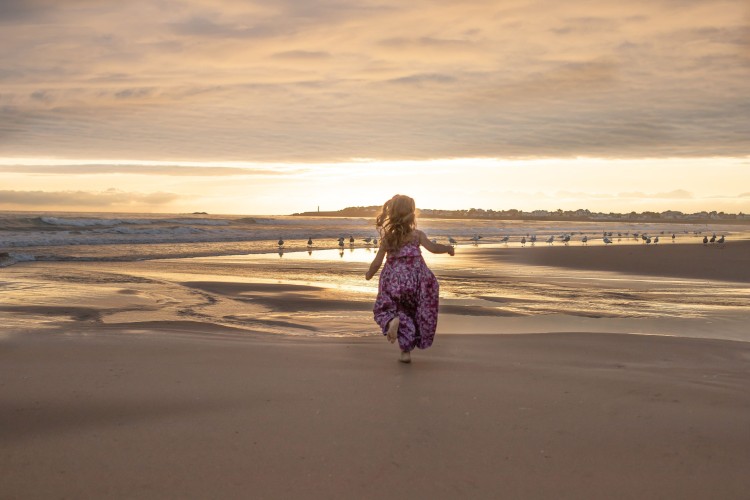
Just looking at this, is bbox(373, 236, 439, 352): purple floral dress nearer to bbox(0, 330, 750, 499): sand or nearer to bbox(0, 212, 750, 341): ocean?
bbox(0, 330, 750, 499): sand

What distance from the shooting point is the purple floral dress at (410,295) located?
645cm

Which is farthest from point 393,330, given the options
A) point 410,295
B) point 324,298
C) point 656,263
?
point 656,263

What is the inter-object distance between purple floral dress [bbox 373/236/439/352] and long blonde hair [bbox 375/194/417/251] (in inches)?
3.7

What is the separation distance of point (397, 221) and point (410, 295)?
721mm

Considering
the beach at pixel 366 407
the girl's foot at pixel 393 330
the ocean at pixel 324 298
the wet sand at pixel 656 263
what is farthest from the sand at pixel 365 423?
the wet sand at pixel 656 263

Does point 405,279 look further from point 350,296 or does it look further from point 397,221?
point 350,296

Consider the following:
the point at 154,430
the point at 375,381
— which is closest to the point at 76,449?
the point at 154,430

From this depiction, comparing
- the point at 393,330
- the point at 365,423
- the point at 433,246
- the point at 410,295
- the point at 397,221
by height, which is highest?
the point at 397,221

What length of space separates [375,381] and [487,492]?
2.07 metres

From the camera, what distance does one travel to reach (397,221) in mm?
6539

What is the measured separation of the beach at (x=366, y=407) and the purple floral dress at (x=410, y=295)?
0.30 metres

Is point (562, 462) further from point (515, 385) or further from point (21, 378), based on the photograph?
point (21, 378)

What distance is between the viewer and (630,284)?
49.3 feet

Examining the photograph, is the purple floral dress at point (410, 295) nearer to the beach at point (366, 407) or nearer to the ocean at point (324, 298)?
the beach at point (366, 407)
